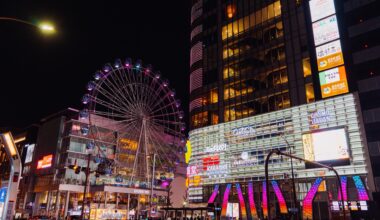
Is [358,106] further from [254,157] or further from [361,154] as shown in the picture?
[254,157]

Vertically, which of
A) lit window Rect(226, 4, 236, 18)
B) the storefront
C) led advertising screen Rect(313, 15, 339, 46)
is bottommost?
the storefront

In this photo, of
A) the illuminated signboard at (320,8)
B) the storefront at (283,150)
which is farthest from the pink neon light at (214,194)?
the illuminated signboard at (320,8)

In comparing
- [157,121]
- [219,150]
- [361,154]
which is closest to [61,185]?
[157,121]

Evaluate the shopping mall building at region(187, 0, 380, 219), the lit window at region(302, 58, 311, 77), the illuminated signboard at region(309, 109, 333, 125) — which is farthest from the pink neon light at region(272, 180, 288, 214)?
the lit window at region(302, 58, 311, 77)

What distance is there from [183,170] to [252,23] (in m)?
60.0

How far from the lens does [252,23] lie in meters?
60.2

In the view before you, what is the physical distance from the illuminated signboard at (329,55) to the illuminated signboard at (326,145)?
376 inches

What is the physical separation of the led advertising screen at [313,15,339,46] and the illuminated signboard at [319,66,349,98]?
5.06 m

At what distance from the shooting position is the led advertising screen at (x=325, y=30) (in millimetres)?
46562

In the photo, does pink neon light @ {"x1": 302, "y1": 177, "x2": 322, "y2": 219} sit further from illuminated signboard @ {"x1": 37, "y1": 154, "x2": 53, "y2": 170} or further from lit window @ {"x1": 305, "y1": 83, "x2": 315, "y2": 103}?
illuminated signboard @ {"x1": 37, "y1": 154, "x2": 53, "y2": 170}

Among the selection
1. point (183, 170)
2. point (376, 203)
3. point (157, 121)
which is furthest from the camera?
point (183, 170)

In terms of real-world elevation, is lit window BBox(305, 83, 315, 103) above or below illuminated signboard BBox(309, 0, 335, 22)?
below

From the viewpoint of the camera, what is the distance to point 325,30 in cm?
4762

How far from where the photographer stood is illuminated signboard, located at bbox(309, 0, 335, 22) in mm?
48031
